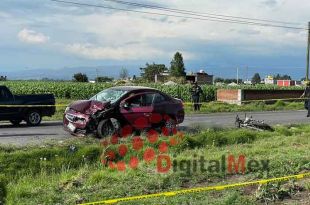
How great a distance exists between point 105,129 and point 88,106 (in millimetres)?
904

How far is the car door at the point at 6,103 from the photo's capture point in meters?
17.5

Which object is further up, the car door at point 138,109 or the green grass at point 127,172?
the car door at point 138,109

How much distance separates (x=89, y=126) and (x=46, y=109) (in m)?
5.14

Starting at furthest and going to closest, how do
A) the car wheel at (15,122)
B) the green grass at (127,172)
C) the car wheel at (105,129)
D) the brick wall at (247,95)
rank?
the brick wall at (247,95), the car wheel at (15,122), the car wheel at (105,129), the green grass at (127,172)

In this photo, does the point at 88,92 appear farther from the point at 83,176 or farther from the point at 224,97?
the point at 83,176

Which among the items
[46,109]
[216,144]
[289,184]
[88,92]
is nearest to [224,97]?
[88,92]

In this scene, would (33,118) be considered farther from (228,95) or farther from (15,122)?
(228,95)

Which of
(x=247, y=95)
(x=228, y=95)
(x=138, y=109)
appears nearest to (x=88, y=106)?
(x=138, y=109)

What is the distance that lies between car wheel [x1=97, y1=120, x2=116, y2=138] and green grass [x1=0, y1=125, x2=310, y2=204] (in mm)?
760

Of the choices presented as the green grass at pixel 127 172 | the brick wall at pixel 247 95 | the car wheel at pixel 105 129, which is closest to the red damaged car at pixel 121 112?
the car wheel at pixel 105 129

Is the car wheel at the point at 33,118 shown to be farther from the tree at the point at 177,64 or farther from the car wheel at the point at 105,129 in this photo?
the tree at the point at 177,64

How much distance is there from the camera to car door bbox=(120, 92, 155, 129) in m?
14.6

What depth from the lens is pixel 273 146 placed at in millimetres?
13125

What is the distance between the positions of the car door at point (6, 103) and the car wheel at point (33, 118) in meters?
0.60
